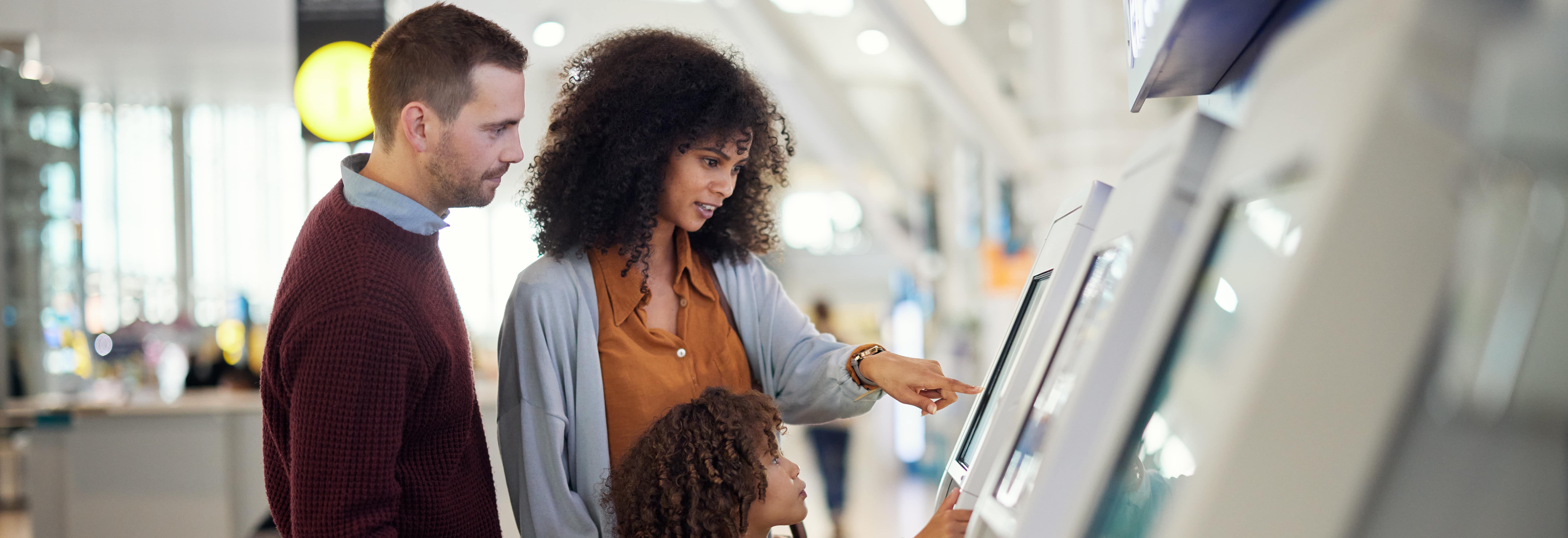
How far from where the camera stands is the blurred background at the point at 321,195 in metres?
4.70

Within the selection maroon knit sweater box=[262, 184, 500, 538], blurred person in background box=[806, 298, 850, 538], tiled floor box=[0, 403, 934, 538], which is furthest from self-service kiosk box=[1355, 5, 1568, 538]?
blurred person in background box=[806, 298, 850, 538]

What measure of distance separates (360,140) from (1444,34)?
169 inches

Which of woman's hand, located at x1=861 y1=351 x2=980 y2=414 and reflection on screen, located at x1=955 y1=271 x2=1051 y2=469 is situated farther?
woman's hand, located at x1=861 y1=351 x2=980 y2=414

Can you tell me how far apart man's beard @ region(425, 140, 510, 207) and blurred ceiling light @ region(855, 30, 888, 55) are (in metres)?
9.04

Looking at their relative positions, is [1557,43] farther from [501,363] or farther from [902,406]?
[902,406]

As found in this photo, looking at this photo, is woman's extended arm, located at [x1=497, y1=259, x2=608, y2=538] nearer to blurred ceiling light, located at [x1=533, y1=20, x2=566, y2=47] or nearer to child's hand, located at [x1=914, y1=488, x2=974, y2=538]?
child's hand, located at [x1=914, y1=488, x2=974, y2=538]

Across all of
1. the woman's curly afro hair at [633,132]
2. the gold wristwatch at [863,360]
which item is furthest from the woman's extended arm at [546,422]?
the gold wristwatch at [863,360]

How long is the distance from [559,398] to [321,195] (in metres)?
11.9

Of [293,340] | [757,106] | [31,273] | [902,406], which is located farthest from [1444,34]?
[31,273]

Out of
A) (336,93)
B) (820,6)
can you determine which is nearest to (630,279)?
(336,93)

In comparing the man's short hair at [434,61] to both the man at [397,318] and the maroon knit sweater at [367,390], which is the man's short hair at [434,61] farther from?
the maroon knit sweater at [367,390]

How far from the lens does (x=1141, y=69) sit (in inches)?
34.5

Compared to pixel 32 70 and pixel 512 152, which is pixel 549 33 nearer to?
pixel 32 70

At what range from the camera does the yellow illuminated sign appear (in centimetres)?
412
